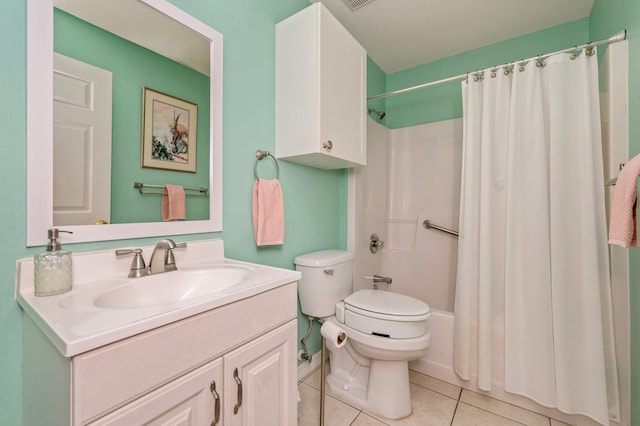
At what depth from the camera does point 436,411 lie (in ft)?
4.60

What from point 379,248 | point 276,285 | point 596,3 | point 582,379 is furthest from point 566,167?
point 276,285

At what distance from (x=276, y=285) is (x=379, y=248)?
1555 mm

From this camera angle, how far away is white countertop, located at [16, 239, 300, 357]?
491 millimetres

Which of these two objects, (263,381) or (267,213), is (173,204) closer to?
(267,213)


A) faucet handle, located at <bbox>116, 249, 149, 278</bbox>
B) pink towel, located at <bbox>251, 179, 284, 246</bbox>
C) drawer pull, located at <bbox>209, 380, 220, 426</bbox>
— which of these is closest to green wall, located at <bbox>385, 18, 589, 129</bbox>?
pink towel, located at <bbox>251, 179, 284, 246</bbox>

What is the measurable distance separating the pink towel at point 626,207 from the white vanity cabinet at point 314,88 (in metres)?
1.04

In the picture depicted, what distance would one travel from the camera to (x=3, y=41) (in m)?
0.71

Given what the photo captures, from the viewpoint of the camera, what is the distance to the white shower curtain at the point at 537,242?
129 centimetres

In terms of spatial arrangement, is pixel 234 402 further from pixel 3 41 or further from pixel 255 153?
pixel 3 41

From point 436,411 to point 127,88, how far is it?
77.6 inches

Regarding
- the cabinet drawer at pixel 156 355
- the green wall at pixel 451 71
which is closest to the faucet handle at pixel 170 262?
the cabinet drawer at pixel 156 355

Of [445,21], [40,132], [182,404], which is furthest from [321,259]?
[445,21]

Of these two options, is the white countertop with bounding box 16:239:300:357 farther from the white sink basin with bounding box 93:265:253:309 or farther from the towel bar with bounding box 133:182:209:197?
the towel bar with bounding box 133:182:209:197

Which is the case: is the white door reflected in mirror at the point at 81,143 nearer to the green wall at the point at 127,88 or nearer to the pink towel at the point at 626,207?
the green wall at the point at 127,88
